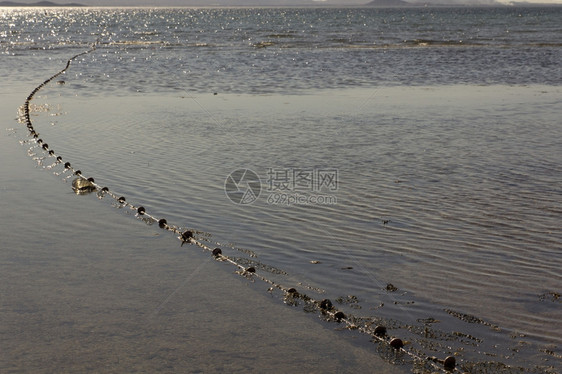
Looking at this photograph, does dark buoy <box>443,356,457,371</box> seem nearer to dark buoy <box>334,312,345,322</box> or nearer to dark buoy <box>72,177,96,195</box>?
dark buoy <box>334,312,345,322</box>

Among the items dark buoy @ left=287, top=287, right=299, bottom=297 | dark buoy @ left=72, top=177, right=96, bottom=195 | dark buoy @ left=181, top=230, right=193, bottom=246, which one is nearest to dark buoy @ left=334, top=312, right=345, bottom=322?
dark buoy @ left=287, top=287, right=299, bottom=297

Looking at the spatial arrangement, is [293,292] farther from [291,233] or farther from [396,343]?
[291,233]

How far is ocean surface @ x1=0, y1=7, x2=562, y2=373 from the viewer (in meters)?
5.16

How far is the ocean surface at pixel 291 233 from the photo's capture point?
5160 millimetres

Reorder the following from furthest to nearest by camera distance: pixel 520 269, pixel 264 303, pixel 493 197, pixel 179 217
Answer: pixel 493 197
pixel 179 217
pixel 520 269
pixel 264 303

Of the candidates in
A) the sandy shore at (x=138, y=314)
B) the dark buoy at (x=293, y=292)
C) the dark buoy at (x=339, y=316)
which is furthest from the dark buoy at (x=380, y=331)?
the dark buoy at (x=293, y=292)

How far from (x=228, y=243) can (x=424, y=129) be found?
7.81 meters

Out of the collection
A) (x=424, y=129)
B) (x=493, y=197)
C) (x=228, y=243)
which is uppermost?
(x=424, y=129)

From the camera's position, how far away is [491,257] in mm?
6949

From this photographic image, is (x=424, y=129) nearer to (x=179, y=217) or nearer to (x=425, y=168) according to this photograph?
(x=425, y=168)

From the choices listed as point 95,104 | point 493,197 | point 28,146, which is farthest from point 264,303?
point 95,104

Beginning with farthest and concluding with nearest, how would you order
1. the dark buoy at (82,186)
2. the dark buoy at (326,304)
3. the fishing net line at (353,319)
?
the dark buoy at (82,186) → the dark buoy at (326,304) → the fishing net line at (353,319)

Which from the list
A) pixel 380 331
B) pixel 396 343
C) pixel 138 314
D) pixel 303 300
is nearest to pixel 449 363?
pixel 396 343

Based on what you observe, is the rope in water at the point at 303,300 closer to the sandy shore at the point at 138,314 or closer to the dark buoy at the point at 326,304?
the dark buoy at the point at 326,304
